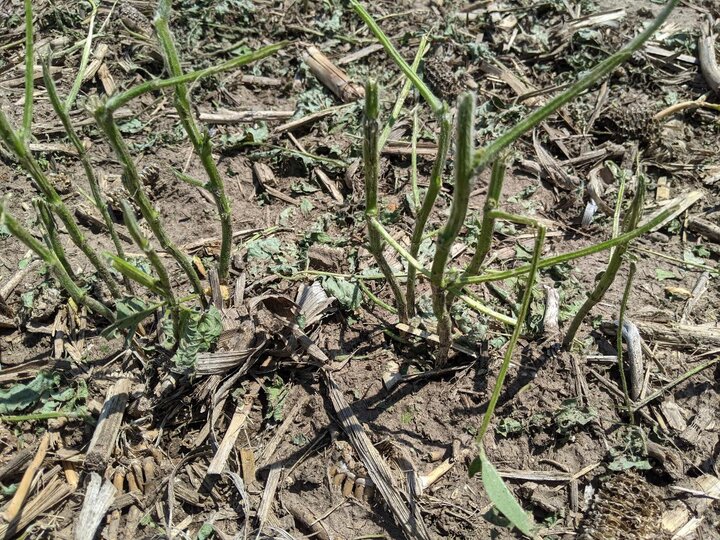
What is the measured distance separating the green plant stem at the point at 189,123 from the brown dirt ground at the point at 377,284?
1.39 feet

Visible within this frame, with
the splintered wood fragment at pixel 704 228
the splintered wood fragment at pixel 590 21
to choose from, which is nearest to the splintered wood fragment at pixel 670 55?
the splintered wood fragment at pixel 590 21

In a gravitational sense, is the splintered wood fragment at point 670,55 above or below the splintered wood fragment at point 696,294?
above

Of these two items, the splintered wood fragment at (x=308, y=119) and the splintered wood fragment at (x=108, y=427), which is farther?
the splintered wood fragment at (x=308, y=119)

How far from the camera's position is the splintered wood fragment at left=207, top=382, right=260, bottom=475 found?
95.0 inches

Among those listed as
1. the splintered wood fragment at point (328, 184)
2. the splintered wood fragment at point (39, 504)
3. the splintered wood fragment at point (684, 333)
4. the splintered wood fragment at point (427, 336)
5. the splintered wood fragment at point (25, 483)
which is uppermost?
the splintered wood fragment at point (328, 184)

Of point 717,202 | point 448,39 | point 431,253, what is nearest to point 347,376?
point 431,253

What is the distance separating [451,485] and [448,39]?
110 inches

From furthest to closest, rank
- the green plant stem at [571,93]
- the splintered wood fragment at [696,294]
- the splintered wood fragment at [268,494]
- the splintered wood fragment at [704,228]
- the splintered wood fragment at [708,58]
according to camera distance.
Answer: the splintered wood fragment at [708,58], the splintered wood fragment at [704,228], the splintered wood fragment at [696,294], the splintered wood fragment at [268,494], the green plant stem at [571,93]

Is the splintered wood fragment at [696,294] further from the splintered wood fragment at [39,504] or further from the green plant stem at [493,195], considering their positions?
the splintered wood fragment at [39,504]

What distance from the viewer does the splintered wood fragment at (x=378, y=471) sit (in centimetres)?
228

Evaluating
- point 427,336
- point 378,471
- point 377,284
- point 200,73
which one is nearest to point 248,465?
point 378,471

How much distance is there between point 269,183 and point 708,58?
2776mm

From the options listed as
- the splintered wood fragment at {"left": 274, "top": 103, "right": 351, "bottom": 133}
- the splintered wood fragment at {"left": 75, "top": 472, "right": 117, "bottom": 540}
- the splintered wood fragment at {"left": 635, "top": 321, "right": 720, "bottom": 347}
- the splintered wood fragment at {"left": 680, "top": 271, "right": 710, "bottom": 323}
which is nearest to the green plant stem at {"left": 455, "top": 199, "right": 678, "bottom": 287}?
the splintered wood fragment at {"left": 635, "top": 321, "right": 720, "bottom": 347}

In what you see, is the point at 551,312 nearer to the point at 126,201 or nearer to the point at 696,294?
the point at 696,294
